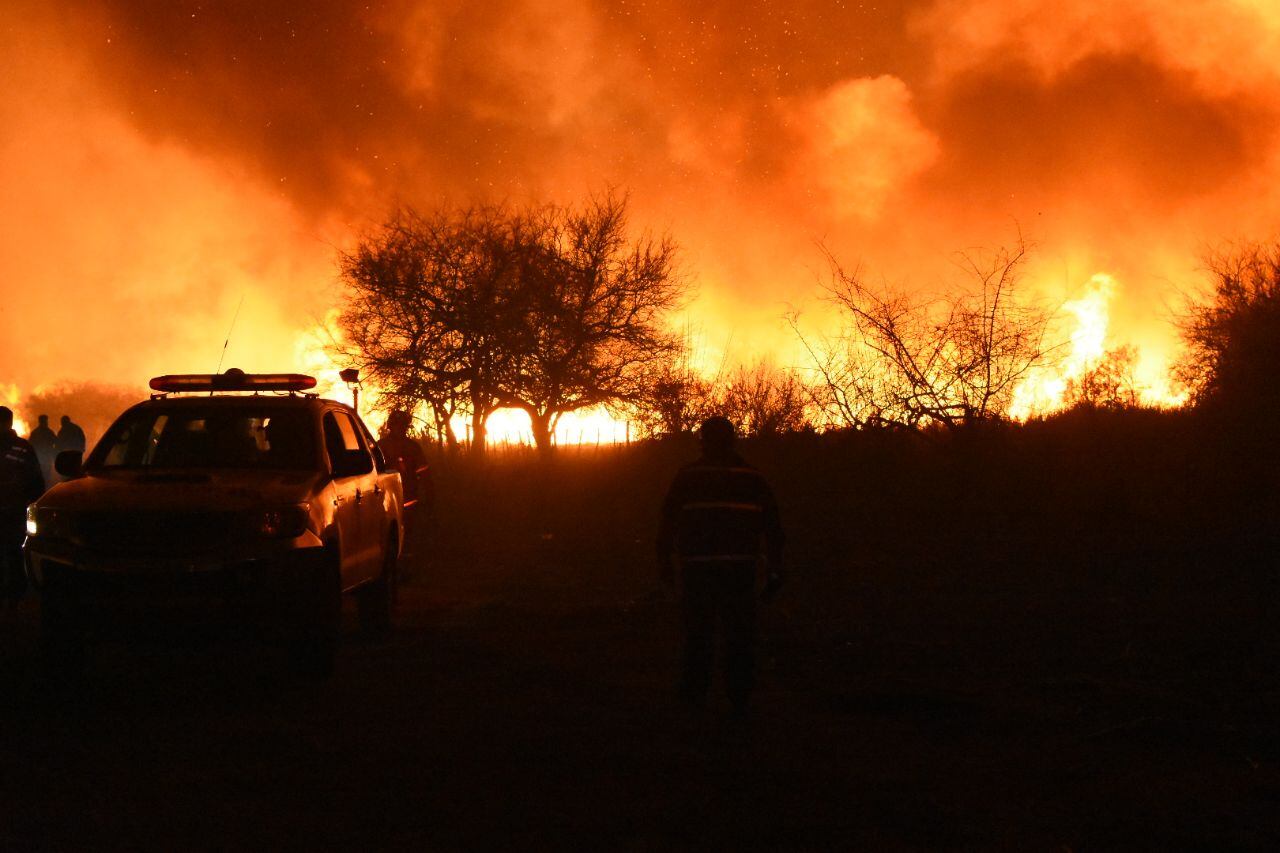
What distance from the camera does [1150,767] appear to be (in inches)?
274

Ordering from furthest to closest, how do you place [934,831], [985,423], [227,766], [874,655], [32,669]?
[985,423], [874,655], [32,669], [227,766], [934,831]

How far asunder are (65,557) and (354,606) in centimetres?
553

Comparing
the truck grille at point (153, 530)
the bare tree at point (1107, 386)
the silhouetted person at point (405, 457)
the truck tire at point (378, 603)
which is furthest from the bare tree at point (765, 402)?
the truck grille at point (153, 530)

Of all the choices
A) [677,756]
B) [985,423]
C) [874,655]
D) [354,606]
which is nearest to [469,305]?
[985,423]

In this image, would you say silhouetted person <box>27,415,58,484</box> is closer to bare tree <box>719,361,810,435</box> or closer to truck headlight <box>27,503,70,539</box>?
bare tree <box>719,361,810,435</box>

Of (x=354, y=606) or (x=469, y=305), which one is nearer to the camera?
(x=354, y=606)

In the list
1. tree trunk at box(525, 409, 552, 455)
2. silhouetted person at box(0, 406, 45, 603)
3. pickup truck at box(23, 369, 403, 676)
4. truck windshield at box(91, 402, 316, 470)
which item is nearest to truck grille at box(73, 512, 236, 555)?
pickup truck at box(23, 369, 403, 676)

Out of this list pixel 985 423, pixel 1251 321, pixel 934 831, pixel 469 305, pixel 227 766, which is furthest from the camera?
pixel 469 305

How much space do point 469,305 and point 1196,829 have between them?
37.0 metres

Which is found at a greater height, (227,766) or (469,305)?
(469,305)

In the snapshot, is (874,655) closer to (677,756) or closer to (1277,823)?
(677,756)

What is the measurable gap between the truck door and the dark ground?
723 mm

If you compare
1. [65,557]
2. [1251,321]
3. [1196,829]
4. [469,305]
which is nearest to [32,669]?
[65,557]

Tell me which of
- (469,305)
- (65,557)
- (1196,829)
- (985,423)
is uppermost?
(469,305)
